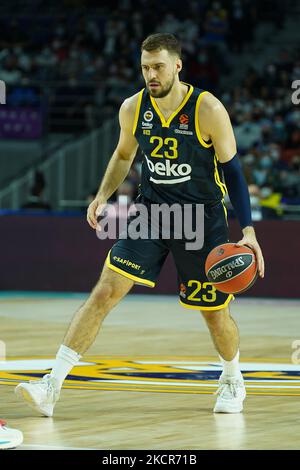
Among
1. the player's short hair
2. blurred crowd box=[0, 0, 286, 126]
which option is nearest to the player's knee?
the player's short hair

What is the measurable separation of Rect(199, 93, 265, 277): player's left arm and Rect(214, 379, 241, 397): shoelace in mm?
972

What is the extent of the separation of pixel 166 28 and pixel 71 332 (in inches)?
790

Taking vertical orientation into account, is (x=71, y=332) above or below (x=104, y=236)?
below

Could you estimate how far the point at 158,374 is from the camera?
32.0 feet

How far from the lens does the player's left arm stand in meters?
7.89

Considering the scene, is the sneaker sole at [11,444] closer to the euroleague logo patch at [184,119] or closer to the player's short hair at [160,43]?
the euroleague logo patch at [184,119]

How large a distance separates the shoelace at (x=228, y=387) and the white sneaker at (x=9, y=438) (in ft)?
6.55

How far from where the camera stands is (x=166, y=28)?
27.2 metres

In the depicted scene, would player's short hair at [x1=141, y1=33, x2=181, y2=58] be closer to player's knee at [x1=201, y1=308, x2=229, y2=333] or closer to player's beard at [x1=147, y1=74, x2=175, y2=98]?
player's beard at [x1=147, y1=74, x2=175, y2=98]

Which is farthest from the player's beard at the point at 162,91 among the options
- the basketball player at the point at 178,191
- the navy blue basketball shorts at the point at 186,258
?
the navy blue basketball shorts at the point at 186,258

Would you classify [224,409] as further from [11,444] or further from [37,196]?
[37,196]

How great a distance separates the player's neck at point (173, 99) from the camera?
316 inches

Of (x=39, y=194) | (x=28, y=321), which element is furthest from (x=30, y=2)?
(x=28, y=321)

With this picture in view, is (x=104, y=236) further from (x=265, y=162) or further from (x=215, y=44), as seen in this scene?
(x=215, y=44)
